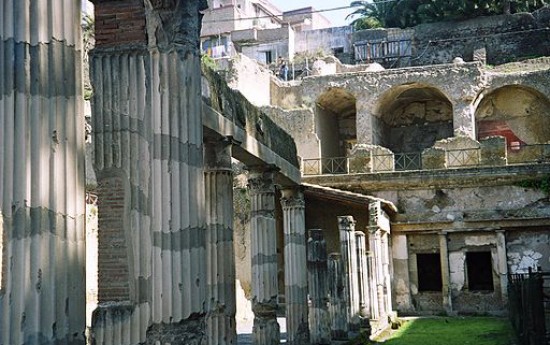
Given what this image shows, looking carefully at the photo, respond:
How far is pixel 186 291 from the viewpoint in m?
6.83

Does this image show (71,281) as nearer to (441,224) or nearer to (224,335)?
(224,335)

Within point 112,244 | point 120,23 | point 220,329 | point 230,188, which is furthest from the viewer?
point 230,188

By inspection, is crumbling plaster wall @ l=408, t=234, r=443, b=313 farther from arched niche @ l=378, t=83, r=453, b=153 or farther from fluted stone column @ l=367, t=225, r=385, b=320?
arched niche @ l=378, t=83, r=453, b=153

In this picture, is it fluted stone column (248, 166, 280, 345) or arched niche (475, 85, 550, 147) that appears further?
arched niche (475, 85, 550, 147)

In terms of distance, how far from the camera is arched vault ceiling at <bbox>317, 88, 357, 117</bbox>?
94.6ft

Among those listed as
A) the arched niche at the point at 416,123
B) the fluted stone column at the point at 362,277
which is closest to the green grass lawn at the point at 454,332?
the fluted stone column at the point at 362,277

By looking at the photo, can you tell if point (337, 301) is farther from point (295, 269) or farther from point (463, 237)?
point (463, 237)

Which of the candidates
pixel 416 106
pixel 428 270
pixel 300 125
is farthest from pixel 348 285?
pixel 416 106

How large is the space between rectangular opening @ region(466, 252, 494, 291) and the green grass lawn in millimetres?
2753

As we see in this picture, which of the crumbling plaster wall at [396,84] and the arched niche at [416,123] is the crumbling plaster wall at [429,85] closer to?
the crumbling plaster wall at [396,84]

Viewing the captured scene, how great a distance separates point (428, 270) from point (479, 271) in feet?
5.31

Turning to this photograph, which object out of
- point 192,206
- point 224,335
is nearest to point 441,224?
point 224,335

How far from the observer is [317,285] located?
14594 millimetres

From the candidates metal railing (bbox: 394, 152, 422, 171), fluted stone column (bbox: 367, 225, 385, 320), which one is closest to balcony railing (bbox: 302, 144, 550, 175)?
metal railing (bbox: 394, 152, 422, 171)
